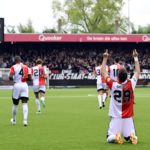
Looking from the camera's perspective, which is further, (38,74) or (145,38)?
(145,38)

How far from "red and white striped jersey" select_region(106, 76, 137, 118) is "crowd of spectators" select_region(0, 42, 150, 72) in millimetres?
42851

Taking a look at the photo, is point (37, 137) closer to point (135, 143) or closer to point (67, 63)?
point (135, 143)

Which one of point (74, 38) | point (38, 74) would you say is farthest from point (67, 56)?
point (38, 74)

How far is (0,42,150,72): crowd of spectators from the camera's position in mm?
58656

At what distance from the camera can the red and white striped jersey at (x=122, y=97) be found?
47.4 ft

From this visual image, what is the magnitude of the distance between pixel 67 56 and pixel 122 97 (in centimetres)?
4670

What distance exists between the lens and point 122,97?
14.5 metres

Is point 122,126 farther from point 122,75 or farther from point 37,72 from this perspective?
point 37,72

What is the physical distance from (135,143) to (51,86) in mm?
41271

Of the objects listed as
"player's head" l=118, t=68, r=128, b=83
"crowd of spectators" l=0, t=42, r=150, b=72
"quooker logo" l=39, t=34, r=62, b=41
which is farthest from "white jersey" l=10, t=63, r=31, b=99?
"quooker logo" l=39, t=34, r=62, b=41

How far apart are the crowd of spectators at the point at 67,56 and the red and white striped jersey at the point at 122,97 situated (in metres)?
42.9

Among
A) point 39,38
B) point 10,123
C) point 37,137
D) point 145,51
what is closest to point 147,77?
point 145,51

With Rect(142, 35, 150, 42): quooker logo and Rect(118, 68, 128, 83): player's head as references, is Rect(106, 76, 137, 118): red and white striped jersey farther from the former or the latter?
Rect(142, 35, 150, 42): quooker logo

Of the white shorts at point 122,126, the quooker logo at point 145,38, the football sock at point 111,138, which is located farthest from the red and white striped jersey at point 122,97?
the quooker logo at point 145,38
